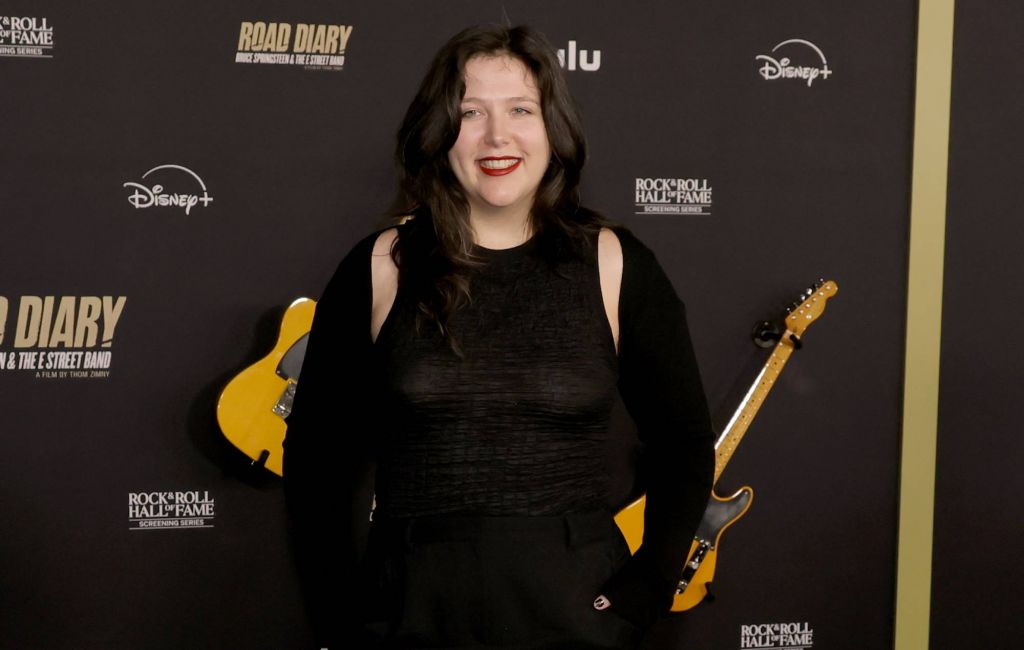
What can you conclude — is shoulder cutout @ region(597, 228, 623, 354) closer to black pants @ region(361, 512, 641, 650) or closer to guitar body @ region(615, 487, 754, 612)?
black pants @ region(361, 512, 641, 650)

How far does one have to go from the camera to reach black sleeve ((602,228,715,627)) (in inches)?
61.7

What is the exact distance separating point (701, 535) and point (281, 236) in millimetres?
1307

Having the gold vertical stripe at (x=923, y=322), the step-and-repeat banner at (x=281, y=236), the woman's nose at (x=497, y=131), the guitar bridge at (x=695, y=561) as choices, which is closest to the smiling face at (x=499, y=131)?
the woman's nose at (x=497, y=131)

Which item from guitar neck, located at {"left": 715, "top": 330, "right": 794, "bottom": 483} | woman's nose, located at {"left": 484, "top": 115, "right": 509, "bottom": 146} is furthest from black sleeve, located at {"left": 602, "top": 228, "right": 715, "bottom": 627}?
guitar neck, located at {"left": 715, "top": 330, "right": 794, "bottom": 483}

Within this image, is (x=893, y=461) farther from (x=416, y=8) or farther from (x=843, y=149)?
(x=416, y=8)

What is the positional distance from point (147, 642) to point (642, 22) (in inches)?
79.3

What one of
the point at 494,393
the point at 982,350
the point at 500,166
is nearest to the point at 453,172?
the point at 500,166

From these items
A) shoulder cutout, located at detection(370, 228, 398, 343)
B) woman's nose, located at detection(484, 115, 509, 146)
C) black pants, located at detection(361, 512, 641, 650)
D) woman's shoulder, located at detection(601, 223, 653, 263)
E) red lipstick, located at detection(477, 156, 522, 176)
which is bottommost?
black pants, located at detection(361, 512, 641, 650)

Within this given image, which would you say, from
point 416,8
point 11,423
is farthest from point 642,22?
point 11,423

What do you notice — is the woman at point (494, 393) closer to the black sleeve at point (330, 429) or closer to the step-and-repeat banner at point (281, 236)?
the black sleeve at point (330, 429)

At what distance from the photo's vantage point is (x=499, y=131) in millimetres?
1531

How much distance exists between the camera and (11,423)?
2.51 m

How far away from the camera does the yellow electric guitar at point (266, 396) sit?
2.48m

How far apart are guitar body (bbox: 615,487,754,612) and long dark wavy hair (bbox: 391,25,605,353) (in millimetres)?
1186
